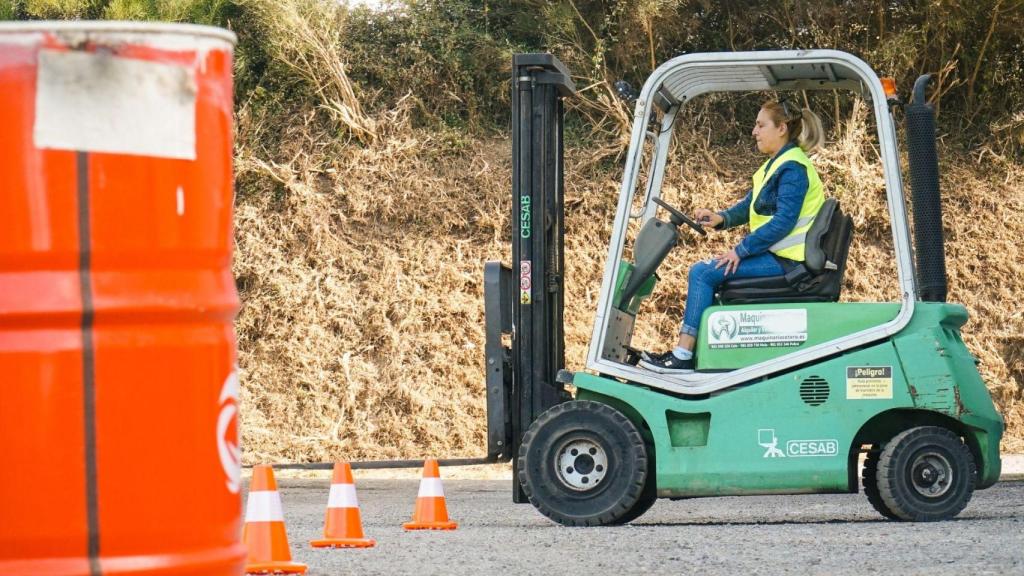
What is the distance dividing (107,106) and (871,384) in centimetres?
527

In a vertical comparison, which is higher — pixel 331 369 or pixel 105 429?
pixel 105 429

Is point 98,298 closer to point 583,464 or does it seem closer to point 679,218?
point 583,464

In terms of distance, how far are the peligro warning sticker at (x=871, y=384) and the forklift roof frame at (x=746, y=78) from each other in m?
0.15

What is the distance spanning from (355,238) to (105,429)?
44.4ft

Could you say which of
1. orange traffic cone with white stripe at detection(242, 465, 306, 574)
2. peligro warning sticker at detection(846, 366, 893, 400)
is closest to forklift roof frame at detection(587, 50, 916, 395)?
peligro warning sticker at detection(846, 366, 893, 400)

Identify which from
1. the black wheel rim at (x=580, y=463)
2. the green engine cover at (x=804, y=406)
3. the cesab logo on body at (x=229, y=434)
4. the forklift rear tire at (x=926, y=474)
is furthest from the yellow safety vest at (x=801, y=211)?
the cesab logo on body at (x=229, y=434)

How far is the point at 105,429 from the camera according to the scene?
8.55 ft

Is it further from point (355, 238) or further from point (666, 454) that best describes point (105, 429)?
point (355, 238)

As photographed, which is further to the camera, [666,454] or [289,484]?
[289,484]

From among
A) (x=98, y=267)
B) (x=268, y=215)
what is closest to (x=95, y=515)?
(x=98, y=267)

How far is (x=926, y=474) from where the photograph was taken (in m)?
7.21

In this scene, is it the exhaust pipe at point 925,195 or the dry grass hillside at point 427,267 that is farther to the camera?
the dry grass hillside at point 427,267

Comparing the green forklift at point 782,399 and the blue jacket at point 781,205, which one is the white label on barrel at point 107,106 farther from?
the blue jacket at point 781,205

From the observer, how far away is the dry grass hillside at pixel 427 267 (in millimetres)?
14891
